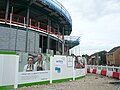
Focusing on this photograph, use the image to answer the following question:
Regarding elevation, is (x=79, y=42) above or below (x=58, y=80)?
above

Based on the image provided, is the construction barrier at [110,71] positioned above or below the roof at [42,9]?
below

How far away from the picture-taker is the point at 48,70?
11836 mm

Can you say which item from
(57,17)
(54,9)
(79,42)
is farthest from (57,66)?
(79,42)

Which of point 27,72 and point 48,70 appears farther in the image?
point 48,70

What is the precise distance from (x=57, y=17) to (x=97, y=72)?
9.66 metres

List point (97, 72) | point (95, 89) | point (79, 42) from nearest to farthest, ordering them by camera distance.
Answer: point (95, 89), point (97, 72), point (79, 42)

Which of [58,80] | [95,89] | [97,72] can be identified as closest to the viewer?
[95,89]

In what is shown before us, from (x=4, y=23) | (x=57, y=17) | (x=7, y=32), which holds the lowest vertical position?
(x=7, y=32)

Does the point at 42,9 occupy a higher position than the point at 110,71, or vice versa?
the point at 42,9

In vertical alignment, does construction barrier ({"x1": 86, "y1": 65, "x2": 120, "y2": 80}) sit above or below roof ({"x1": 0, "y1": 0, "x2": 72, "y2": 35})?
below

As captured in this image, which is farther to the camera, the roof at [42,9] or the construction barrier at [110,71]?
the roof at [42,9]

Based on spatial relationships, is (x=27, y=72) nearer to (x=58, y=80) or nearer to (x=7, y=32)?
(x=58, y=80)

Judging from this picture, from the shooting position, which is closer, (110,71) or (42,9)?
(110,71)

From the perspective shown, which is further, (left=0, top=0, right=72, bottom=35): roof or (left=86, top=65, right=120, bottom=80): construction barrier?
(left=0, top=0, right=72, bottom=35): roof
